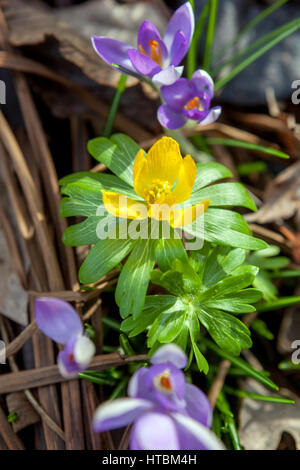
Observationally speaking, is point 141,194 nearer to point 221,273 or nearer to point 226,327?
point 221,273

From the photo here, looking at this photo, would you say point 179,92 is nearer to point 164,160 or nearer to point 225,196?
point 164,160

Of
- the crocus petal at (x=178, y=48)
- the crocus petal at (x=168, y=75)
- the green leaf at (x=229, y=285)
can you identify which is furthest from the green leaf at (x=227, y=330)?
the crocus petal at (x=178, y=48)

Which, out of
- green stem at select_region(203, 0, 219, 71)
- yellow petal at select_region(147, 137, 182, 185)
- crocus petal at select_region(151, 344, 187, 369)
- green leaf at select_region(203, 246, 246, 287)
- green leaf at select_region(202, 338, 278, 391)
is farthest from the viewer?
green stem at select_region(203, 0, 219, 71)

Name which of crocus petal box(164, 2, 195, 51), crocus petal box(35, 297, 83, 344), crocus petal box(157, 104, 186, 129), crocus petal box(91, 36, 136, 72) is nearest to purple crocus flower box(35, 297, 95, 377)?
crocus petal box(35, 297, 83, 344)

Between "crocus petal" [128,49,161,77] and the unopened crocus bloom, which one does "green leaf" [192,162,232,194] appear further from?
"crocus petal" [128,49,161,77]

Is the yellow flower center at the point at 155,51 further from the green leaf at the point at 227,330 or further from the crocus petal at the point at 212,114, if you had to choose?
the green leaf at the point at 227,330

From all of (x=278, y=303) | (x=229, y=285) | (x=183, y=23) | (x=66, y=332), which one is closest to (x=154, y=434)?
(x=66, y=332)
